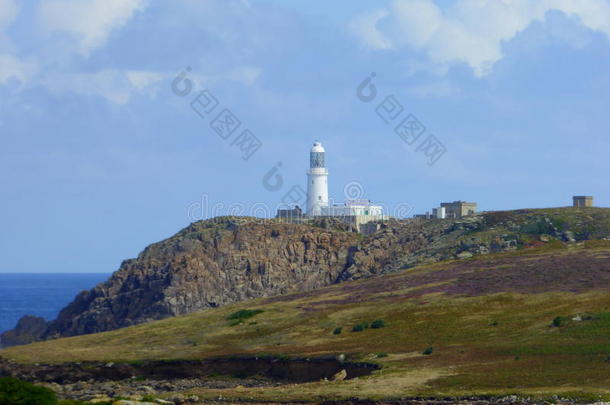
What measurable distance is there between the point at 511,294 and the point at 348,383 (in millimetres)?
27144

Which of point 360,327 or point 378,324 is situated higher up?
point 378,324

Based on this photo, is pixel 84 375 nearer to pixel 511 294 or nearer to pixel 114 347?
pixel 114 347

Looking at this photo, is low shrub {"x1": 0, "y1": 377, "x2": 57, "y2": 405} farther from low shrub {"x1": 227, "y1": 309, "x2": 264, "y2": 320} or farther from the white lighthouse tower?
the white lighthouse tower

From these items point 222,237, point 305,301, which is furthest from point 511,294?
point 222,237

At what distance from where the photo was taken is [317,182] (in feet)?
489

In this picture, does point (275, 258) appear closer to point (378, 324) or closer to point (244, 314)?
point (244, 314)

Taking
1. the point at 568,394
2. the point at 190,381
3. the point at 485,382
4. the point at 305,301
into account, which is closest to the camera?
the point at 568,394

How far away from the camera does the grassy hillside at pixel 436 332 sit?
60094 millimetres

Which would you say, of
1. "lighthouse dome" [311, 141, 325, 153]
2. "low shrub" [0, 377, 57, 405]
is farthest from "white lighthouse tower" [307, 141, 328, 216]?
"low shrub" [0, 377, 57, 405]

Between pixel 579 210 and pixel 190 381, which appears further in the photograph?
pixel 579 210

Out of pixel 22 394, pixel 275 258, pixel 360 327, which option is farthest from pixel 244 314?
pixel 22 394

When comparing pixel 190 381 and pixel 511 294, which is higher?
pixel 511 294

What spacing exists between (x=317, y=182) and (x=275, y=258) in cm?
2177

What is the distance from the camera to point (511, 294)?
279ft
